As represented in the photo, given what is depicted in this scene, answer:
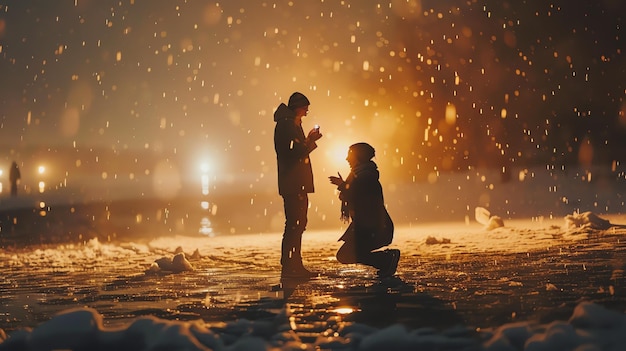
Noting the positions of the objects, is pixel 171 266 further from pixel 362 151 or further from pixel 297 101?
pixel 362 151

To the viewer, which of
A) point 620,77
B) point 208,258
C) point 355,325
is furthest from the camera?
point 620,77

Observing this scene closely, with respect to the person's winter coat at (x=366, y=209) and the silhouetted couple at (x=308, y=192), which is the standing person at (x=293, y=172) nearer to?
the silhouetted couple at (x=308, y=192)

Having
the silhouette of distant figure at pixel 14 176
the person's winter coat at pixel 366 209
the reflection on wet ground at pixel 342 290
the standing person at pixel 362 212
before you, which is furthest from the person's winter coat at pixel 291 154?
the silhouette of distant figure at pixel 14 176

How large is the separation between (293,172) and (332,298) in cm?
218

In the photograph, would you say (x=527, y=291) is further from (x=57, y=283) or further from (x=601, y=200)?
(x=601, y=200)

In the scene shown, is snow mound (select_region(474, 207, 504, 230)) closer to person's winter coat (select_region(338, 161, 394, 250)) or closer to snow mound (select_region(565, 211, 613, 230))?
snow mound (select_region(565, 211, 613, 230))

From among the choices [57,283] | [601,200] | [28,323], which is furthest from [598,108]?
[28,323]

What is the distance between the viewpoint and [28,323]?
623cm

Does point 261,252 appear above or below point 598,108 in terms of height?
below

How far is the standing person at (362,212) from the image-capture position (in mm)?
8812

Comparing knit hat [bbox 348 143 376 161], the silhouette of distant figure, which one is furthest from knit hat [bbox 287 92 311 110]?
the silhouette of distant figure

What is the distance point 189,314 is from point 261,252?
231 inches

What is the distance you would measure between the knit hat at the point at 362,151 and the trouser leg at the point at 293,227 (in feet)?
2.73

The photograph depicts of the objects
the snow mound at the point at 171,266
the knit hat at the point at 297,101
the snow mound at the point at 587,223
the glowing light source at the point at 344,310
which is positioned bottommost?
the glowing light source at the point at 344,310
